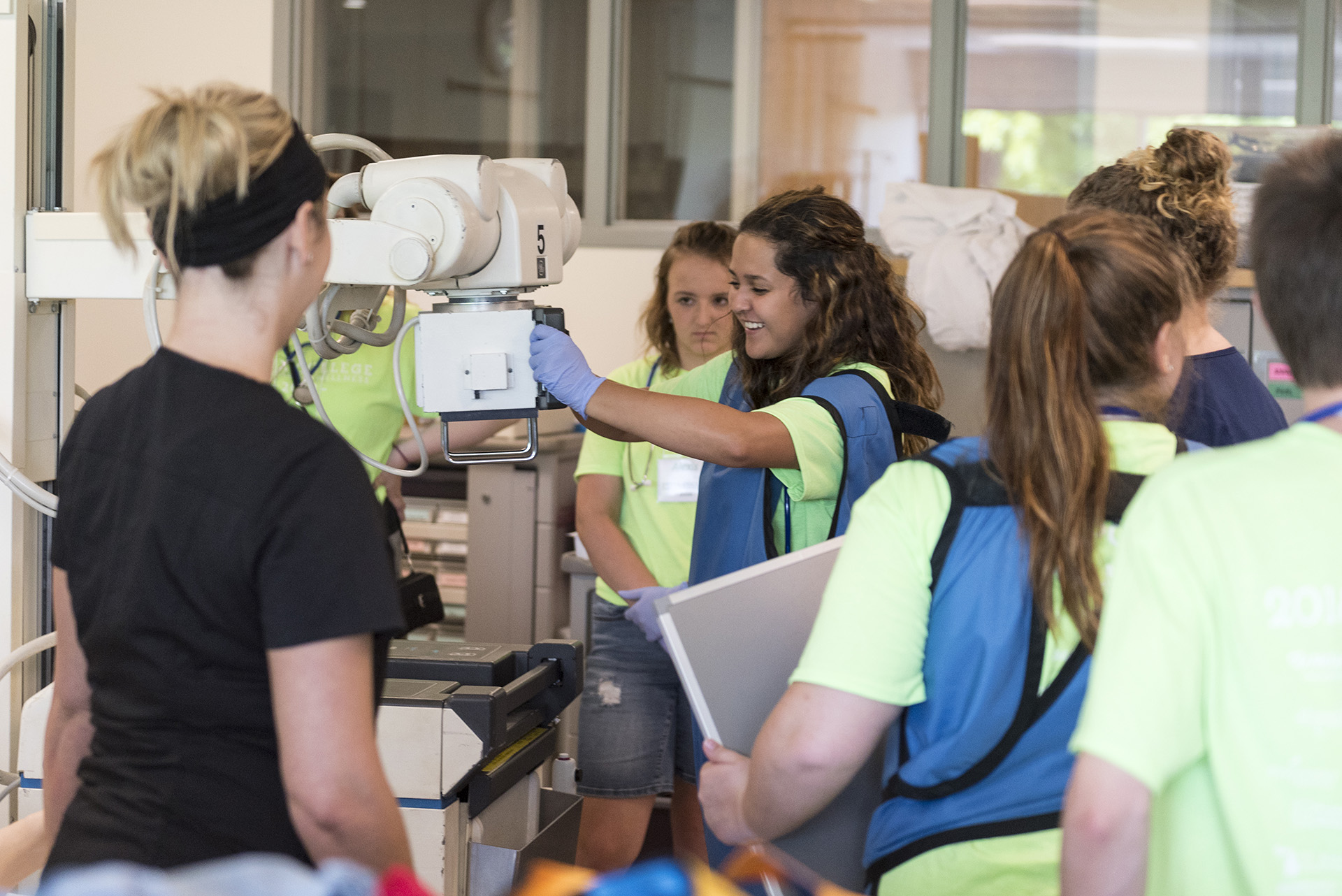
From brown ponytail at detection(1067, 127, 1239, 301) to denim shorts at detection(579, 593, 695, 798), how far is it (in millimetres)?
1103

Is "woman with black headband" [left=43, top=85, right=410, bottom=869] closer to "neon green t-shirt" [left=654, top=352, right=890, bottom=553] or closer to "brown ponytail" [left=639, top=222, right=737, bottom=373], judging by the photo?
"neon green t-shirt" [left=654, top=352, right=890, bottom=553]

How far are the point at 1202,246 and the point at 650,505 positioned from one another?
1143 millimetres

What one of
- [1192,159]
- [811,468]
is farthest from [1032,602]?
[1192,159]

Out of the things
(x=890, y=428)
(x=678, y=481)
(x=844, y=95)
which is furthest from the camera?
(x=844, y=95)

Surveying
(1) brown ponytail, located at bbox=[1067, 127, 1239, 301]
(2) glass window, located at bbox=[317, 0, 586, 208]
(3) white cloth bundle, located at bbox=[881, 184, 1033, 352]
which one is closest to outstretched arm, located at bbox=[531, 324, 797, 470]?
(1) brown ponytail, located at bbox=[1067, 127, 1239, 301]

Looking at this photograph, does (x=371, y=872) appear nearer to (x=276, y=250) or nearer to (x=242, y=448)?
(x=242, y=448)

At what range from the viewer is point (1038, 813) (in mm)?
1021

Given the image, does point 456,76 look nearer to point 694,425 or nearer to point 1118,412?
point 694,425

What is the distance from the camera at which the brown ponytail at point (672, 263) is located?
2.53 m

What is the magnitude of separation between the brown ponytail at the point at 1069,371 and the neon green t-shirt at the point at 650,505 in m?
1.31

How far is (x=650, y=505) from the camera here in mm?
2371

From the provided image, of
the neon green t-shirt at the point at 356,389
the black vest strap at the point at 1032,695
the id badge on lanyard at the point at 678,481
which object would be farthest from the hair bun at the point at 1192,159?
the neon green t-shirt at the point at 356,389

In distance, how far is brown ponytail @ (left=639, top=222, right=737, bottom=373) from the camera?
2533 millimetres

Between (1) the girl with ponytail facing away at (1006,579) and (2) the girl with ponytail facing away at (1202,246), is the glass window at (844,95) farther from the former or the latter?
(1) the girl with ponytail facing away at (1006,579)
